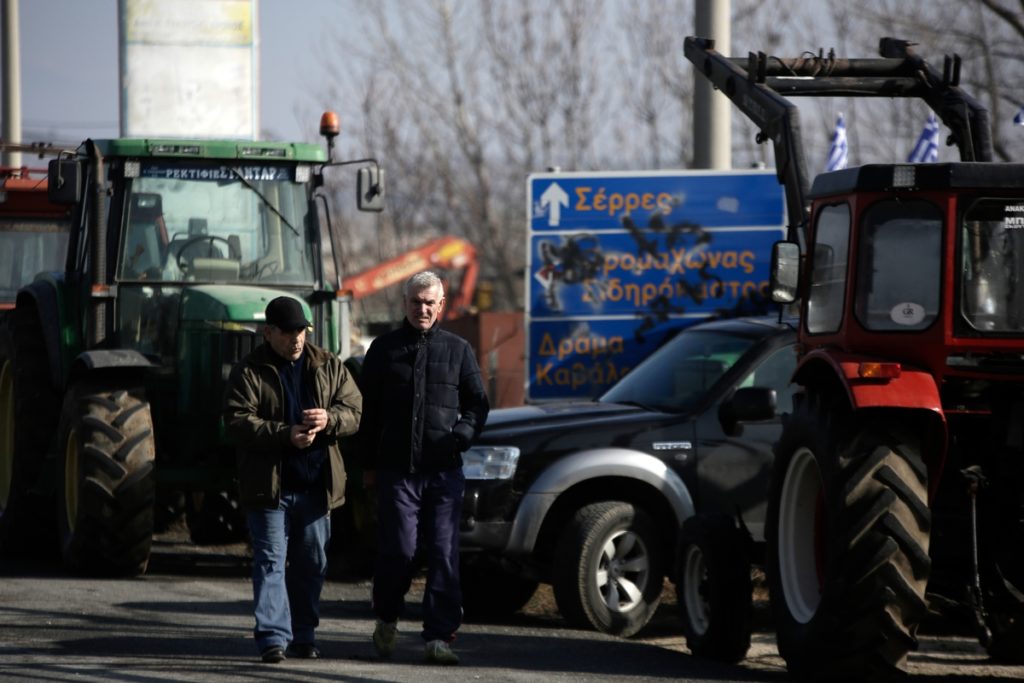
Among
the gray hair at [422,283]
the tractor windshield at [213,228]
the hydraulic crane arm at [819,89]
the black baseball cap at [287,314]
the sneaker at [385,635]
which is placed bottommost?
the sneaker at [385,635]

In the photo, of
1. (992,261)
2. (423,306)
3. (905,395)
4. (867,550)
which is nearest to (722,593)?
(867,550)

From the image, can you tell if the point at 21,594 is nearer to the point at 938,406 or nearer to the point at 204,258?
the point at 204,258

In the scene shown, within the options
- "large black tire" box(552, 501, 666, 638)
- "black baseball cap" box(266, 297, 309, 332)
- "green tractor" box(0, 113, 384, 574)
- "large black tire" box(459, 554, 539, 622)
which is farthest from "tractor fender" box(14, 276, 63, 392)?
"black baseball cap" box(266, 297, 309, 332)

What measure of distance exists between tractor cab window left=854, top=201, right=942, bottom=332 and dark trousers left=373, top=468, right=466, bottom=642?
2.20m

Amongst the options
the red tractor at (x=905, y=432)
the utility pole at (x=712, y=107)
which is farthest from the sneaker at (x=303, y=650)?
the utility pole at (x=712, y=107)

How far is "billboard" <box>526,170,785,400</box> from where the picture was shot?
15.0 m

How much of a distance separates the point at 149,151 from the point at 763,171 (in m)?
5.12

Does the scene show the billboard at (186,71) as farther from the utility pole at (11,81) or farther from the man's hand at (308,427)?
the man's hand at (308,427)

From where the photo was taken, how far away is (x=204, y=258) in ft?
42.4

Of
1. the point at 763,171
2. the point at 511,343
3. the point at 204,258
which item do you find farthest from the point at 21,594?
the point at 511,343

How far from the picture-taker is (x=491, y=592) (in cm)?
1130

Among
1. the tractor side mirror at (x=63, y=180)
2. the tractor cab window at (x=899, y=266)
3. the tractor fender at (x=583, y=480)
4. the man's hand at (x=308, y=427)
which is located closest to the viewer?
the tractor cab window at (x=899, y=266)

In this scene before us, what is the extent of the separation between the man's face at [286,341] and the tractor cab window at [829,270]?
250cm

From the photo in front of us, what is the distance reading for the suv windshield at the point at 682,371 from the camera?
11.0m
